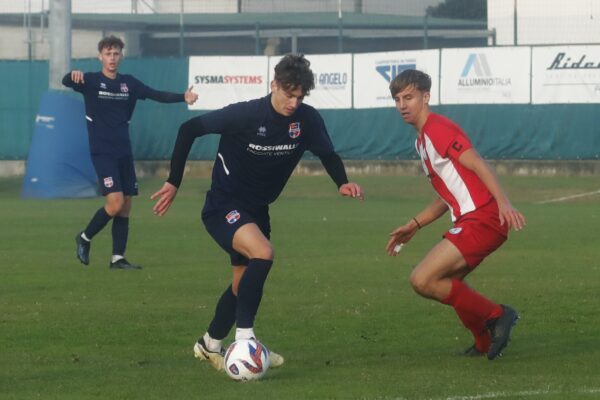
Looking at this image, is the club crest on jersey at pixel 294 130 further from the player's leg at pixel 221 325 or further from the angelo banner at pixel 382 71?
the angelo banner at pixel 382 71

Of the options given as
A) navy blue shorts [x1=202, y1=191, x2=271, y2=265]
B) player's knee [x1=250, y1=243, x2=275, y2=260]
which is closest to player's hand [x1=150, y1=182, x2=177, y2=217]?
navy blue shorts [x1=202, y1=191, x2=271, y2=265]

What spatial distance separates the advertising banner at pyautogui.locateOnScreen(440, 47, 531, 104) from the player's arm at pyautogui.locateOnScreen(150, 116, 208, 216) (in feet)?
69.9

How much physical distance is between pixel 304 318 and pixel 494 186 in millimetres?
2708

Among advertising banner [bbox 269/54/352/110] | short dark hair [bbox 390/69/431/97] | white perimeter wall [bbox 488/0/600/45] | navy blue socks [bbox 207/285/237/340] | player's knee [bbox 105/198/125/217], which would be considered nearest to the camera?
short dark hair [bbox 390/69/431/97]

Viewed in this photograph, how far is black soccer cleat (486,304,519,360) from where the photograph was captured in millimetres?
8172

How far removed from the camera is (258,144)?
805cm

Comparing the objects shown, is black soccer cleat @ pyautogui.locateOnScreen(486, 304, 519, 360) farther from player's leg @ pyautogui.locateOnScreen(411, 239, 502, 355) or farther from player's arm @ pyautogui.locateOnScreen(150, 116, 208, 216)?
player's arm @ pyautogui.locateOnScreen(150, 116, 208, 216)

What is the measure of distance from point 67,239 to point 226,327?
926 centimetres

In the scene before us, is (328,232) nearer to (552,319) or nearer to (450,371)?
(552,319)

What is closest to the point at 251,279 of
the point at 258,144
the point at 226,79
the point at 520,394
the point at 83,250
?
the point at 258,144

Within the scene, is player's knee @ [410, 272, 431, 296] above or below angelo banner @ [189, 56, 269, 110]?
below

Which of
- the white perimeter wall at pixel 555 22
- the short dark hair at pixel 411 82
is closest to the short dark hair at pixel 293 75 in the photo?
the short dark hair at pixel 411 82

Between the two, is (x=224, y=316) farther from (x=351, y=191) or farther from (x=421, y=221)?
(x=421, y=221)

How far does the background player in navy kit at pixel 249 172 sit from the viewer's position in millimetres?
7809
